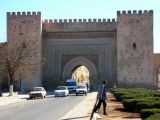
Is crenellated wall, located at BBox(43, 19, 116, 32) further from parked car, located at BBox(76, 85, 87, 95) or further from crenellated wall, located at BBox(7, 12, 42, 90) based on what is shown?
parked car, located at BBox(76, 85, 87, 95)

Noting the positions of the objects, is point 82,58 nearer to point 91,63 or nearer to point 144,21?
point 91,63

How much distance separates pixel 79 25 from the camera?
6153 cm

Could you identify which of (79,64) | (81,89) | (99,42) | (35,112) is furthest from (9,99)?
(99,42)

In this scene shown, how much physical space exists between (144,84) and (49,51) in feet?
41.8

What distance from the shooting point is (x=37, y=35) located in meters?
59.6

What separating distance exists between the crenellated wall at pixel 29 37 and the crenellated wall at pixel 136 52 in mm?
9988

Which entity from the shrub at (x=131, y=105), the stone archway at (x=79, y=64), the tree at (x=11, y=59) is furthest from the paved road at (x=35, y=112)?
the stone archway at (x=79, y=64)

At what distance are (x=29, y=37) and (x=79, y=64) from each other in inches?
285

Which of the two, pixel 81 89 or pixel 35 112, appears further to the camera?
pixel 81 89

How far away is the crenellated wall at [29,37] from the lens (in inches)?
2329

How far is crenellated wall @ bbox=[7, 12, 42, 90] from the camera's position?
59.2m

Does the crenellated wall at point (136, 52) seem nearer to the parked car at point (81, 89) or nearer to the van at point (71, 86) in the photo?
the van at point (71, 86)

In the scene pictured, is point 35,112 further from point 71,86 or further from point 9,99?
point 71,86

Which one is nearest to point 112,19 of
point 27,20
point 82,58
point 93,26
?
point 93,26
